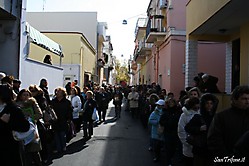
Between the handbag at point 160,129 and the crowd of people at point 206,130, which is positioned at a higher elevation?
the crowd of people at point 206,130

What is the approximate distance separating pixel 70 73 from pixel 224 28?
1365cm

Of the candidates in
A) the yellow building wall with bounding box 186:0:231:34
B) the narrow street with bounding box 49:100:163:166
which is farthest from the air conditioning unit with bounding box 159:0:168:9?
the narrow street with bounding box 49:100:163:166

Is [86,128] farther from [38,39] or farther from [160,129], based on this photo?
[160,129]

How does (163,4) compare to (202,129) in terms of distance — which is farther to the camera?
(163,4)

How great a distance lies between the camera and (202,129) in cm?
523

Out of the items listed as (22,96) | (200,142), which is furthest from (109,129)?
(200,142)

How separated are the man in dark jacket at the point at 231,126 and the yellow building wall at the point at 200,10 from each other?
4612 millimetres

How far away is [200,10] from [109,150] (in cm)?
541

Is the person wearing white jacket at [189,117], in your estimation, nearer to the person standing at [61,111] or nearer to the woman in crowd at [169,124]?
the woman in crowd at [169,124]

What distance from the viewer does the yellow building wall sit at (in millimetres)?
9127

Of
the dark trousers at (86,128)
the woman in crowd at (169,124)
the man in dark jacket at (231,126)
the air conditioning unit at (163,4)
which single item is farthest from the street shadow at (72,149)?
the air conditioning unit at (163,4)

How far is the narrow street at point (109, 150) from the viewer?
25.9 feet

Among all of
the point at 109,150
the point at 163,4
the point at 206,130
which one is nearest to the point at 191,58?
the point at 109,150

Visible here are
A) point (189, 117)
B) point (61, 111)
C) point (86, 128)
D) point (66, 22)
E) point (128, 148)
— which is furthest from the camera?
point (66, 22)
